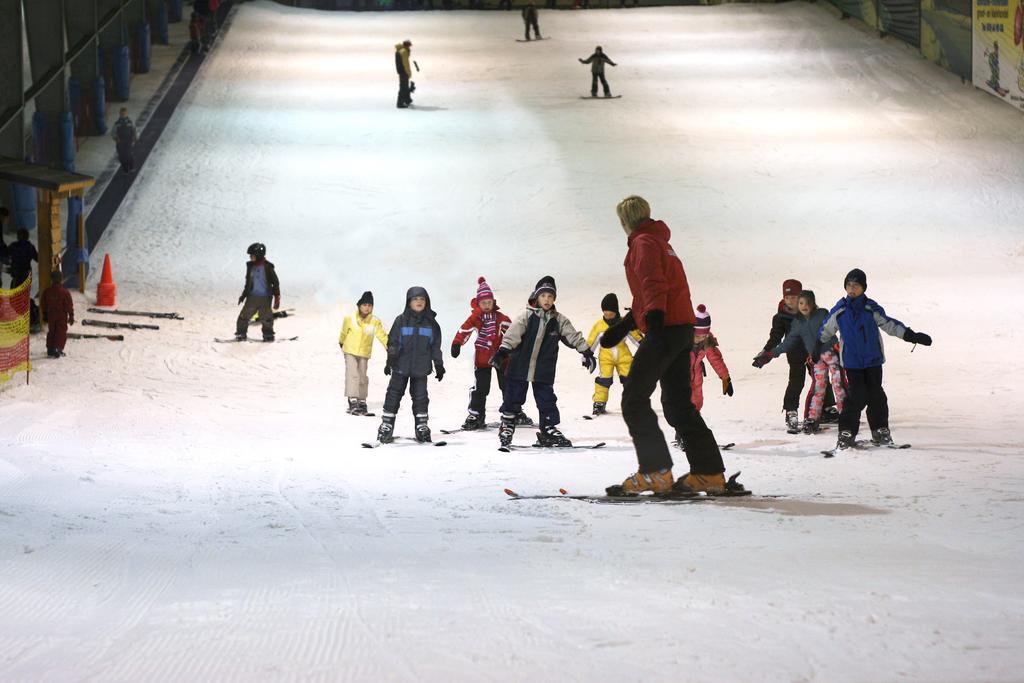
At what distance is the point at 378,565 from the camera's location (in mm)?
5566

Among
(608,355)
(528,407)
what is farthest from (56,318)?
(608,355)

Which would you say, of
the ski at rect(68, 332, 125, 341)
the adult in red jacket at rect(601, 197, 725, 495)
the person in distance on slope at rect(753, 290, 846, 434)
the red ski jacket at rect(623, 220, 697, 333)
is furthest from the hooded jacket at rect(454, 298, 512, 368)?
the ski at rect(68, 332, 125, 341)

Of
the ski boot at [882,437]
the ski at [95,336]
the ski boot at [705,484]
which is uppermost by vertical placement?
the ski boot at [705,484]

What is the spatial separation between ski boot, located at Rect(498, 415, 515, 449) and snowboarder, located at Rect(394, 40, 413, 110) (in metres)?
19.8

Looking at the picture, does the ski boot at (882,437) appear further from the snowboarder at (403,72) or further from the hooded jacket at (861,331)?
the snowboarder at (403,72)

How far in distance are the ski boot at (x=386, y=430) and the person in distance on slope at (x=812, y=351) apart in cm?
312

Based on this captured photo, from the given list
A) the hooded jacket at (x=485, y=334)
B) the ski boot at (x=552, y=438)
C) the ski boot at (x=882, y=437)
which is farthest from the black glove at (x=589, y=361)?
the ski boot at (x=882, y=437)

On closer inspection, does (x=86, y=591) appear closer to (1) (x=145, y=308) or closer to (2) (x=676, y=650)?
(2) (x=676, y=650)

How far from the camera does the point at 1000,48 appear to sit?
2927cm

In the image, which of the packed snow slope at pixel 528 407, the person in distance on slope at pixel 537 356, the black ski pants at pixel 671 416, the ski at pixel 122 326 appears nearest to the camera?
the packed snow slope at pixel 528 407

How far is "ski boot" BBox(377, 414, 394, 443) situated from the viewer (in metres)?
10.9

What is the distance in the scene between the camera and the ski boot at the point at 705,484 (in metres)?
7.40

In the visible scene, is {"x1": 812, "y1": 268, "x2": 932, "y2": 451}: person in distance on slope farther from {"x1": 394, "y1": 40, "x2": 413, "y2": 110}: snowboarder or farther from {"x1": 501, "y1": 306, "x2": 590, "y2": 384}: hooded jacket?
{"x1": 394, "y1": 40, "x2": 413, "y2": 110}: snowboarder

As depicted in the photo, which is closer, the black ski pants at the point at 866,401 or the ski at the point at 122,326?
the black ski pants at the point at 866,401
